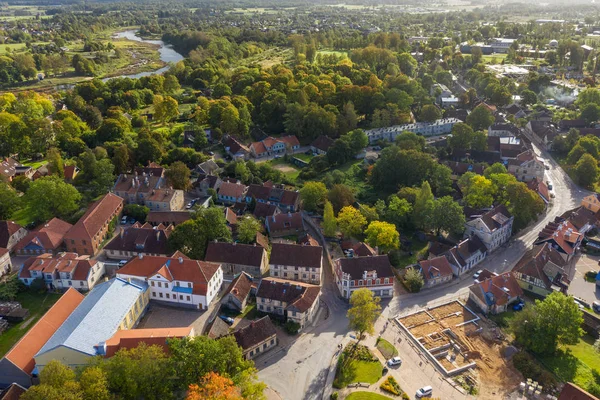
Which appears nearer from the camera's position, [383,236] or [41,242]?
[383,236]

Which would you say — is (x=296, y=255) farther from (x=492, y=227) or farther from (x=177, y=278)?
(x=492, y=227)

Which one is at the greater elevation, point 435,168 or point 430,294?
point 435,168

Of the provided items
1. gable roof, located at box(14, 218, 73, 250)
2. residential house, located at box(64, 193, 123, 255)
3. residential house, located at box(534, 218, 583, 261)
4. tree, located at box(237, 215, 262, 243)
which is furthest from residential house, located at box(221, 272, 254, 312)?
residential house, located at box(534, 218, 583, 261)

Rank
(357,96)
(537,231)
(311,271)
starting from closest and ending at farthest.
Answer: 1. (311,271)
2. (537,231)
3. (357,96)

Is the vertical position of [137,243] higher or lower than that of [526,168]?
lower

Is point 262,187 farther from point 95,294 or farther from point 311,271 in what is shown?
point 95,294

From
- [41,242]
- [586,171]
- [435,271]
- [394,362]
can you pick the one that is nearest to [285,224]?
[435,271]

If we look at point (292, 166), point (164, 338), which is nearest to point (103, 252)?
point (164, 338)
